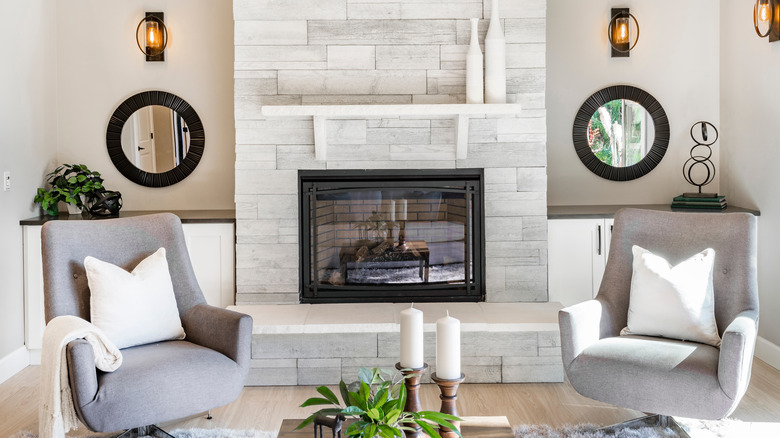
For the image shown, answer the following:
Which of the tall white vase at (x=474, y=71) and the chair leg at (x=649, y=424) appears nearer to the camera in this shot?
the chair leg at (x=649, y=424)

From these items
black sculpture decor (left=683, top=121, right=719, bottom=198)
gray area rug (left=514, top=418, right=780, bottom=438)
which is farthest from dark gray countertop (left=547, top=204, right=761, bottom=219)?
gray area rug (left=514, top=418, right=780, bottom=438)

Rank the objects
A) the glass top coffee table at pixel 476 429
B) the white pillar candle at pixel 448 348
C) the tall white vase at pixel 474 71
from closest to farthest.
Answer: the white pillar candle at pixel 448 348 < the glass top coffee table at pixel 476 429 < the tall white vase at pixel 474 71

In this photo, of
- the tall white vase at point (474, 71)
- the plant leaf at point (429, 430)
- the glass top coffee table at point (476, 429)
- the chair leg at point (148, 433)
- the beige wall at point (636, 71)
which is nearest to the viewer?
the plant leaf at point (429, 430)

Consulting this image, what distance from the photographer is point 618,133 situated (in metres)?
4.62

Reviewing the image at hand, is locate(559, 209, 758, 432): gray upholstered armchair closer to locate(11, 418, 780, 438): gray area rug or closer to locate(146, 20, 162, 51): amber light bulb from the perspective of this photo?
locate(11, 418, 780, 438): gray area rug

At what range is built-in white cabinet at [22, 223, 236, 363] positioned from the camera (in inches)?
159

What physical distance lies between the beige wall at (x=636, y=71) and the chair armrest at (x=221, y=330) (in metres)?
2.30

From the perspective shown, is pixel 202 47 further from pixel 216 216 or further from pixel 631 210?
pixel 631 210

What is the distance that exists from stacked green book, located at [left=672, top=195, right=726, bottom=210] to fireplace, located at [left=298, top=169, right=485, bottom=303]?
1147 mm

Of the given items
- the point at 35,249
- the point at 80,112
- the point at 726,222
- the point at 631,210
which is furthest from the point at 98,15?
the point at 726,222

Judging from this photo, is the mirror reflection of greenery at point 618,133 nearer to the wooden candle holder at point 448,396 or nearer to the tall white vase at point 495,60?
the tall white vase at point 495,60

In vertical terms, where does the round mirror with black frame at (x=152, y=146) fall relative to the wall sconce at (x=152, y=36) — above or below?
below

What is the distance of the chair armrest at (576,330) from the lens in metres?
2.96

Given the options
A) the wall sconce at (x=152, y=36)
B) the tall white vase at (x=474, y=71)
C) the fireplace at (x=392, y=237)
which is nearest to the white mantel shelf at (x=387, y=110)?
the tall white vase at (x=474, y=71)
